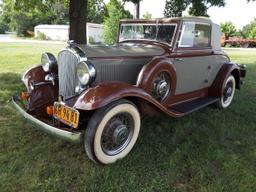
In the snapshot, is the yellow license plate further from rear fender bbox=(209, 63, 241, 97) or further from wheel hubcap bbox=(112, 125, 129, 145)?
rear fender bbox=(209, 63, 241, 97)

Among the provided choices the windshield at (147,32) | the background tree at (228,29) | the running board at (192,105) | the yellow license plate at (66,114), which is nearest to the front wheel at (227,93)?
the running board at (192,105)

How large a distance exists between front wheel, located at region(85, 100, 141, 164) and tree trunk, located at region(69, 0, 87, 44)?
11.5ft

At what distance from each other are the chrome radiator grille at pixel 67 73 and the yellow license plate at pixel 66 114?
398mm

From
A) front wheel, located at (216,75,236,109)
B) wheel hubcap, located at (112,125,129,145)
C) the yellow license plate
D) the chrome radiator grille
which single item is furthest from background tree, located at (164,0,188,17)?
the yellow license plate

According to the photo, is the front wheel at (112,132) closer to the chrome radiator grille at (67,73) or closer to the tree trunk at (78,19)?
the chrome radiator grille at (67,73)

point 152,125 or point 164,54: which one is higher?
point 164,54

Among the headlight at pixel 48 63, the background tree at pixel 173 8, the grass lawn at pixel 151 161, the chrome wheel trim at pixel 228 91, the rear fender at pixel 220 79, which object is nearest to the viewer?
the grass lawn at pixel 151 161

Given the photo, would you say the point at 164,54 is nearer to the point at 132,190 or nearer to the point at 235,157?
the point at 235,157

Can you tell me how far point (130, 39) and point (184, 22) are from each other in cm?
100

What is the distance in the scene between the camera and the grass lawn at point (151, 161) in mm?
2896

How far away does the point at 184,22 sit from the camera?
14.1 feet

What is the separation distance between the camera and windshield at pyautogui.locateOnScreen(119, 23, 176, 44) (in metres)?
4.34

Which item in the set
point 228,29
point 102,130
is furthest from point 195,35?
point 228,29

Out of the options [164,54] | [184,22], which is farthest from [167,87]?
[184,22]
